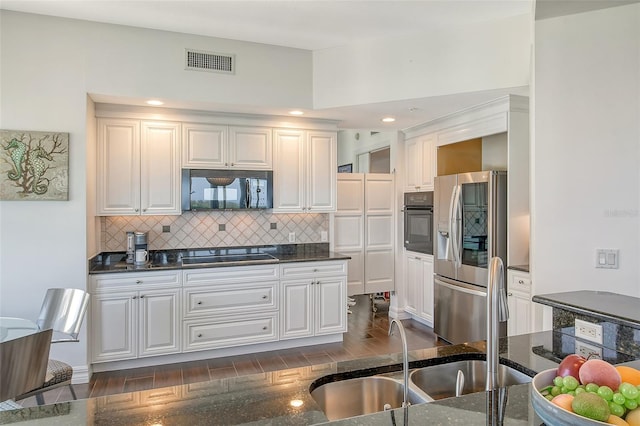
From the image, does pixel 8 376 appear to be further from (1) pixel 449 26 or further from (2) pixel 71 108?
(1) pixel 449 26

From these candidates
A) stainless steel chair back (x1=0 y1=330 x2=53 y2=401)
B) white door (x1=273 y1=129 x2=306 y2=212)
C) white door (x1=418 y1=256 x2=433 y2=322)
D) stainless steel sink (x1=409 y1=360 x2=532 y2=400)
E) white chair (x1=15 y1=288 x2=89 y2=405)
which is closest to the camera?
stainless steel sink (x1=409 y1=360 x2=532 y2=400)

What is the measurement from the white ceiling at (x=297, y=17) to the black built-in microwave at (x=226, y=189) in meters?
0.67

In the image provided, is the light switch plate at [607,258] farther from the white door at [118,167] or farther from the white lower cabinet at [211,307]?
the white door at [118,167]

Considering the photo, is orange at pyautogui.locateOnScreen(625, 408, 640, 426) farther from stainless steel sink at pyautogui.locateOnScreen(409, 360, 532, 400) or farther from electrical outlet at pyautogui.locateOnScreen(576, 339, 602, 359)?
electrical outlet at pyautogui.locateOnScreen(576, 339, 602, 359)

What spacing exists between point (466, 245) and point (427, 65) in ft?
5.71

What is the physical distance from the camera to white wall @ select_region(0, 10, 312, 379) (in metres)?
3.21

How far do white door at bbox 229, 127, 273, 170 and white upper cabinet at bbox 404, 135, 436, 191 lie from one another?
6.00 feet

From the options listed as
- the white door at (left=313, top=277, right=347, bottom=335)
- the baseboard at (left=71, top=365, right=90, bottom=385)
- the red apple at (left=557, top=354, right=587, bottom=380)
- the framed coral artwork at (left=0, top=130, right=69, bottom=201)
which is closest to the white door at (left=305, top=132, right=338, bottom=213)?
the white door at (left=313, top=277, right=347, bottom=335)

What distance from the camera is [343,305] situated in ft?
14.3

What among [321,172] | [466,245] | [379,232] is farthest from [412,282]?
[321,172]

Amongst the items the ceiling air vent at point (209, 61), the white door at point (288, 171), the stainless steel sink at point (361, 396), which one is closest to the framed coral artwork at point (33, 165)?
the ceiling air vent at point (209, 61)

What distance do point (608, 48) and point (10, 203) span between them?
4372mm

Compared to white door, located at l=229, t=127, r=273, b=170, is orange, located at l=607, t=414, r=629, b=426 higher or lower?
lower

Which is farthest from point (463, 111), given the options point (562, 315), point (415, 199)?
point (562, 315)
